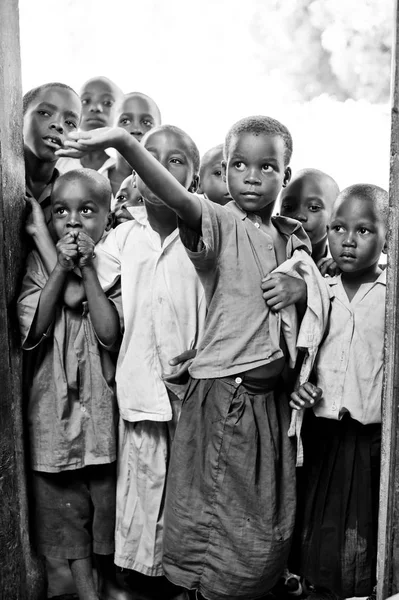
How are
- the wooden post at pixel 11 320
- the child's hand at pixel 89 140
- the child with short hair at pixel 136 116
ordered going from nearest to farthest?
the child's hand at pixel 89 140 → the wooden post at pixel 11 320 → the child with short hair at pixel 136 116

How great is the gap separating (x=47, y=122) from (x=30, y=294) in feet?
2.13

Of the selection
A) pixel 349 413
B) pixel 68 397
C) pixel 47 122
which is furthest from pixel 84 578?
pixel 47 122

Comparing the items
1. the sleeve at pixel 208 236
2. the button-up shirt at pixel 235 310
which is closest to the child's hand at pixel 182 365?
the button-up shirt at pixel 235 310

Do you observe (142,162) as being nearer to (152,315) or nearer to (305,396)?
(152,315)

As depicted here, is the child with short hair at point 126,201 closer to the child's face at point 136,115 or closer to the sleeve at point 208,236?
the child's face at point 136,115

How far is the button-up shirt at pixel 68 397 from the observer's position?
2352 mm

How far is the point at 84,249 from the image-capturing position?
229 cm

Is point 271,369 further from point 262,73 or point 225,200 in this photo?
point 262,73

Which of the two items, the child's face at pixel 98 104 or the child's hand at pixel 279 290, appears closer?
the child's hand at pixel 279 290

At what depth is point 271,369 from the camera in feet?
7.37

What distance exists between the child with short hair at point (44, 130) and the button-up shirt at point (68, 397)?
360mm

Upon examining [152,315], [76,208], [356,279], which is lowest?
[152,315]

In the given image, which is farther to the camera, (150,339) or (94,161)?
(94,161)

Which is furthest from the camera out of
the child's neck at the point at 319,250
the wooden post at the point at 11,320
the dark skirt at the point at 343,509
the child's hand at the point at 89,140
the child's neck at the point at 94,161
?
the child's neck at the point at 94,161
